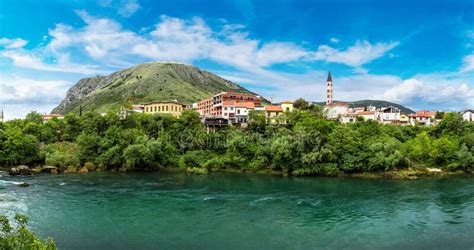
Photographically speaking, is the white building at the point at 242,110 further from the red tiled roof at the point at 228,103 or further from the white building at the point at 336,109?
the white building at the point at 336,109

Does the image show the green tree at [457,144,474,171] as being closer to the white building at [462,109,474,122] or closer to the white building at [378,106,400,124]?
the white building at [378,106,400,124]

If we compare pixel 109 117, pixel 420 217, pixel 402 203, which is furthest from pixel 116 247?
pixel 109 117

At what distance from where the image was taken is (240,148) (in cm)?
6400

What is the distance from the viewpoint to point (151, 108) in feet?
321

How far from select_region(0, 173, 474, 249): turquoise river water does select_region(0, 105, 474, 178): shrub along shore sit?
24.0ft

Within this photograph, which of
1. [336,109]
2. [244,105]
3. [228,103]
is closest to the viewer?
[228,103]

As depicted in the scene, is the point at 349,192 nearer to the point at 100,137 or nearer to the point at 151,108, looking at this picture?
the point at 100,137

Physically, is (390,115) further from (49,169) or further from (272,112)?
(49,169)

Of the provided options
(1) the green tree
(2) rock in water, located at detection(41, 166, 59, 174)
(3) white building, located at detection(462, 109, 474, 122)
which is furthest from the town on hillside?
(2) rock in water, located at detection(41, 166, 59, 174)

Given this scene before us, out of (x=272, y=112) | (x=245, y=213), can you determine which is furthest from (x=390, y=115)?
(x=245, y=213)

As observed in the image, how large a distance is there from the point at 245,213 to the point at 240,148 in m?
31.7

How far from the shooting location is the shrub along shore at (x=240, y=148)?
57406mm

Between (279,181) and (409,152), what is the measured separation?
2695cm

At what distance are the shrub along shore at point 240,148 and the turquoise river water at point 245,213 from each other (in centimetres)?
732
